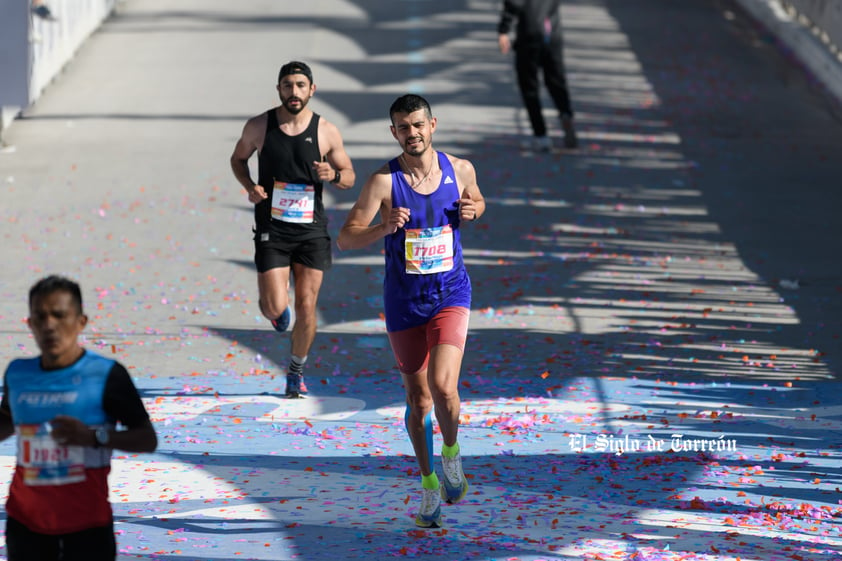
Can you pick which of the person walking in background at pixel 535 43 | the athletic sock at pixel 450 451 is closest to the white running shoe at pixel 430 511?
the athletic sock at pixel 450 451

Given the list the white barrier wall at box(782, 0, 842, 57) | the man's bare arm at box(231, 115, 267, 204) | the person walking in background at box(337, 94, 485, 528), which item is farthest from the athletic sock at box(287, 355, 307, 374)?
the white barrier wall at box(782, 0, 842, 57)

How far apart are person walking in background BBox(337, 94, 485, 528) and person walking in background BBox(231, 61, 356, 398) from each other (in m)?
2.10

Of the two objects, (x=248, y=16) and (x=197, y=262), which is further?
(x=248, y=16)

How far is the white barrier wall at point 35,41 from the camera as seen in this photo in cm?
1727

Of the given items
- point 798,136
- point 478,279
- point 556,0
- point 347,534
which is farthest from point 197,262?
point 798,136

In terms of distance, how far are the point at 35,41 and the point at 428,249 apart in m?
12.9

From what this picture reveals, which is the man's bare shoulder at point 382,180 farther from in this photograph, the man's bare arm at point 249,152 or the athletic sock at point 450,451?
the man's bare arm at point 249,152

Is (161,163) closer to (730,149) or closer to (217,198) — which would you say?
(217,198)

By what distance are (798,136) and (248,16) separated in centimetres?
1107

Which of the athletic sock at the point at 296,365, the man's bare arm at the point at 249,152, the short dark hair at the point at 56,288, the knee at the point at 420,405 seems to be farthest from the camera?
the athletic sock at the point at 296,365

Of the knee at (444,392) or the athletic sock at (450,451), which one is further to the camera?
the athletic sock at (450,451)

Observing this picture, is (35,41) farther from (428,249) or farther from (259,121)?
(428,249)

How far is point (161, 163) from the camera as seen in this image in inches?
696

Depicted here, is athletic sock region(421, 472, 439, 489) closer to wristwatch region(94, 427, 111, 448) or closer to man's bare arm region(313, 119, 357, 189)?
wristwatch region(94, 427, 111, 448)
